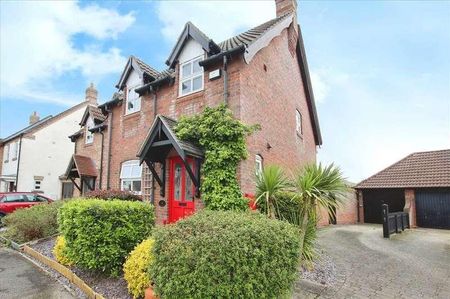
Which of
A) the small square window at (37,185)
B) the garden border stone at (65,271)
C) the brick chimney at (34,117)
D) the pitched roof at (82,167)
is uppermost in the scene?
the brick chimney at (34,117)

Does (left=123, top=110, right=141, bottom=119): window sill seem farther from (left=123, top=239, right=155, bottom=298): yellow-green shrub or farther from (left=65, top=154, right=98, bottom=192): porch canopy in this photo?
(left=123, top=239, right=155, bottom=298): yellow-green shrub

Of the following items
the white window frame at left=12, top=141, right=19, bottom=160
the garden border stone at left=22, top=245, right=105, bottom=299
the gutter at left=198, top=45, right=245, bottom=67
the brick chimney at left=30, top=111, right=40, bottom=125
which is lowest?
the garden border stone at left=22, top=245, right=105, bottom=299

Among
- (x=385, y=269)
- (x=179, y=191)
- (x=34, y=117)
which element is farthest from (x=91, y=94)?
(x=385, y=269)

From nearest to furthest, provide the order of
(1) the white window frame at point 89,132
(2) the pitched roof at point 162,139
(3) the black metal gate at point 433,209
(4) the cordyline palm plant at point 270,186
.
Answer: (4) the cordyline palm plant at point 270,186, (2) the pitched roof at point 162,139, (1) the white window frame at point 89,132, (3) the black metal gate at point 433,209

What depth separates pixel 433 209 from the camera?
18219 millimetres

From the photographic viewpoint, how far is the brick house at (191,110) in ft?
31.4

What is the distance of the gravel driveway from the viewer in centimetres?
577

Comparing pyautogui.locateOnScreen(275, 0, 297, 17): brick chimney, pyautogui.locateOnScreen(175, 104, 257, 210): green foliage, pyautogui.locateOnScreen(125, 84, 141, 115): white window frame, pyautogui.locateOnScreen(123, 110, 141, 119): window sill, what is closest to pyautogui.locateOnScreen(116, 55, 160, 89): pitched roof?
pyautogui.locateOnScreen(125, 84, 141, 115): white window frame

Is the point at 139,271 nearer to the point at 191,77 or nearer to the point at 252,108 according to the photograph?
the point at 252,108

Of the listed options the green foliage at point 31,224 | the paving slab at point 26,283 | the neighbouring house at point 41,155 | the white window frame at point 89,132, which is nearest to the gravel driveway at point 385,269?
the paving slab at point 26,283

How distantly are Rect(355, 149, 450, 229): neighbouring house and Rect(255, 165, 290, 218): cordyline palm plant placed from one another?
14915 millimetres

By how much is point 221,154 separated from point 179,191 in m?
2.73

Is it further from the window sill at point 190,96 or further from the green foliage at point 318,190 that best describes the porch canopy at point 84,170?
the green foliage at point 318,190

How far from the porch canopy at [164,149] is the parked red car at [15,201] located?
10.7 metres
